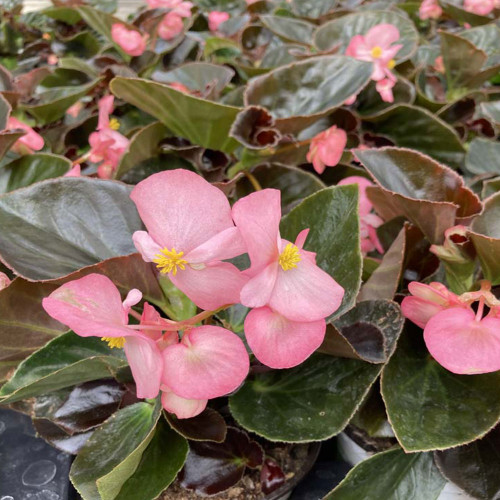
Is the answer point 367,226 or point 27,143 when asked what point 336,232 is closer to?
point 367,226

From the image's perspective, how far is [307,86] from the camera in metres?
0.82

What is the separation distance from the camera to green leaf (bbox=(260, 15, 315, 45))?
4.03 feet

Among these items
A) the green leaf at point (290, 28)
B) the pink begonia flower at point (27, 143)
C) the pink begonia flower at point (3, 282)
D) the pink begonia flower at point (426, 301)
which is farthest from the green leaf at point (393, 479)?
the green leaf at point (290, 28)

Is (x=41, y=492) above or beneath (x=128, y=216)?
beneath

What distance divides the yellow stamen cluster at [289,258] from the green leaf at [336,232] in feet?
0.30

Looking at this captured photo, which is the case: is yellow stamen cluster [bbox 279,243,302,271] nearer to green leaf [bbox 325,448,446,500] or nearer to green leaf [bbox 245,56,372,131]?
green leaf [bbox 325,448,446,500]

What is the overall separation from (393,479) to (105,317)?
0.34 m

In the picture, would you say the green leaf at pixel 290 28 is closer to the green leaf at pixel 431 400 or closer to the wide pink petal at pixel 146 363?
the green leaf at pixel 431 400

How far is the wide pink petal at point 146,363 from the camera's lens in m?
0.41

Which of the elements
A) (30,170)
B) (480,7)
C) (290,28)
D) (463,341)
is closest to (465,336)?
(463,341)

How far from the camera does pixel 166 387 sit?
459mm

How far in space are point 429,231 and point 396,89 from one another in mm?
487

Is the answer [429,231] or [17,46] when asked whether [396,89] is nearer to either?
[429,231]

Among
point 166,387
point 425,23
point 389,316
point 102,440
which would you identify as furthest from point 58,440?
→ point 425,23
